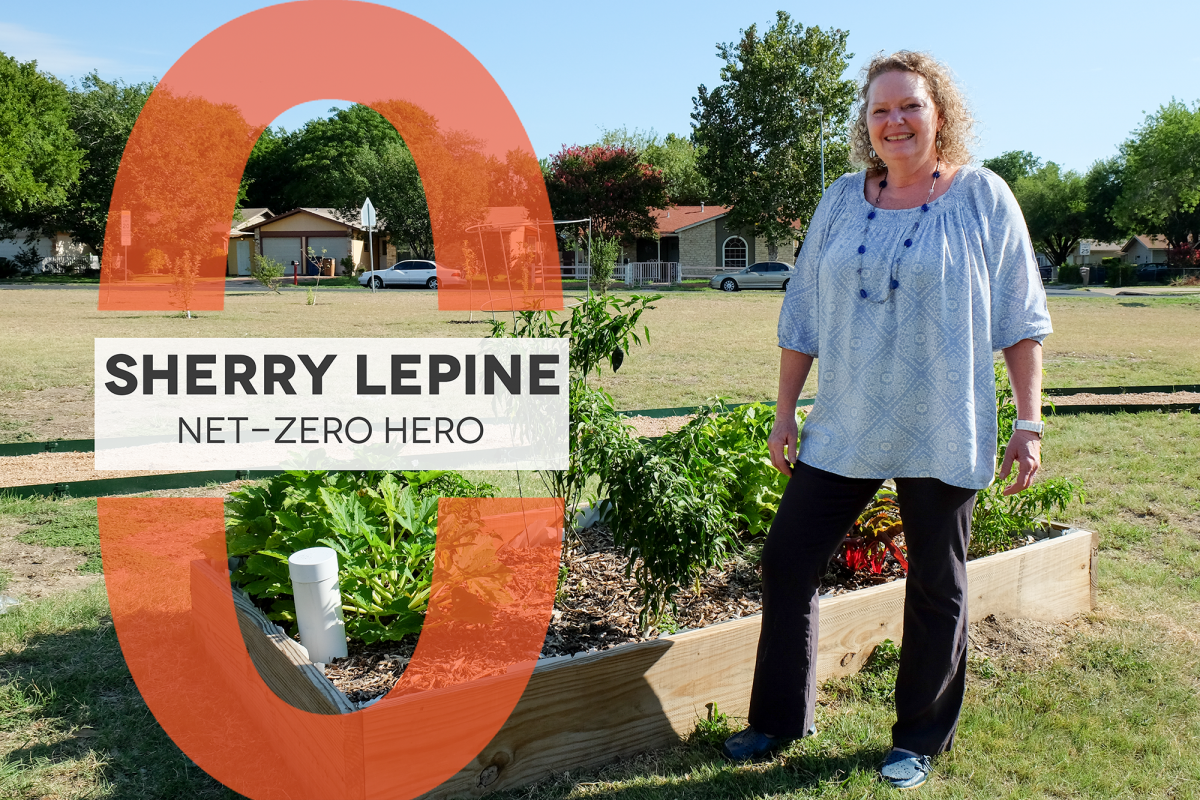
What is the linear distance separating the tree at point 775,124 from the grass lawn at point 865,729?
121ft

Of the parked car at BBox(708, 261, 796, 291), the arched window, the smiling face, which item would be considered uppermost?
the arched window

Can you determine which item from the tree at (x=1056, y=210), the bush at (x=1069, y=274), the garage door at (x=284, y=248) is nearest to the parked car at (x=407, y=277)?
the garage door at (x=284, y=248)

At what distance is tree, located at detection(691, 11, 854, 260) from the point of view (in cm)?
3884

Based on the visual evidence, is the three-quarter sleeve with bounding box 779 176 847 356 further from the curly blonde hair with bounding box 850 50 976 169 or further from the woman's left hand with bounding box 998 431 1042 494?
the woman's left hand with bounding box 998 431 1042 494

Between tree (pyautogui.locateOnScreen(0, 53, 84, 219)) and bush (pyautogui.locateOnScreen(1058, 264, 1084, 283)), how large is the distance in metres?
51.3

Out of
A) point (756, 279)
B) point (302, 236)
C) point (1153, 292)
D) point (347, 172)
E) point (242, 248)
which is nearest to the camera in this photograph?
point (1153, 292)

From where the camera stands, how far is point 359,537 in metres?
2.82

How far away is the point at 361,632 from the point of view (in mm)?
2561

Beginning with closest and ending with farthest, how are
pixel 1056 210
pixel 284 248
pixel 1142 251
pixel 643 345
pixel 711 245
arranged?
1. pixel 643 345
2. pixel 711 245
3. pixel 284 248
4. pixel 1056 210
5. pixel 1142 251

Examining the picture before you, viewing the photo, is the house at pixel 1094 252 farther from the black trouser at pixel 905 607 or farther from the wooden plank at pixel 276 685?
the wooden plank at pixel 276 685

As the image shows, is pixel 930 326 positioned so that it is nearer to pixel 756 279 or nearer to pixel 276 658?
pixel 276 658

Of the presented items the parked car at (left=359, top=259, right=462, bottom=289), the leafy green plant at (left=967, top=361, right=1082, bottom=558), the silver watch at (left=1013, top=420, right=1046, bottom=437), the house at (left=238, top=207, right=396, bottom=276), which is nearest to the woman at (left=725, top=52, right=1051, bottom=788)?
the silver watch at (left=1013, top=420, right=1046, bottom=437)

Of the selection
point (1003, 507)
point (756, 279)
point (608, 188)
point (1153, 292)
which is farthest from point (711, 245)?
point (1003, 507)

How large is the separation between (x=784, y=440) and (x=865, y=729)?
916 millimetres
